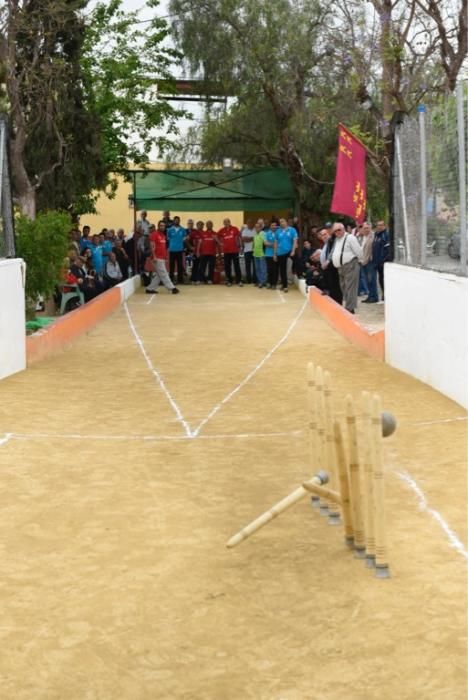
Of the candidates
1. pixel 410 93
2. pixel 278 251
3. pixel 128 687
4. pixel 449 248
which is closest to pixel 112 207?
pixel 278 251

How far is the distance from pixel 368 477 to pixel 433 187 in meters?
7.10

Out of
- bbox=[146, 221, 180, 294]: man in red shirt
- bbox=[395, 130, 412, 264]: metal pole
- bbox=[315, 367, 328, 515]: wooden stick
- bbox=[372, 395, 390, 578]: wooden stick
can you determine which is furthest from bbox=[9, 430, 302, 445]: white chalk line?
bbox=[146, 221, 180, 294]: man in red shirt

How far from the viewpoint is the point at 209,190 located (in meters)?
32.5

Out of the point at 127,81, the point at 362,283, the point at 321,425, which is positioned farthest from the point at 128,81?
the point at 321,425

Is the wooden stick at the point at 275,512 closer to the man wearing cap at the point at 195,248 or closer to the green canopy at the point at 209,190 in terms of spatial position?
the man wearing cap at the point at 195,248

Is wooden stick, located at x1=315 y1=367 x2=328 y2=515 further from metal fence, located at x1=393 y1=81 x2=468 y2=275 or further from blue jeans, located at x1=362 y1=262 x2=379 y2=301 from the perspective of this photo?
blue jeans, located at x1=362 y1=262 x2=379 y2=301

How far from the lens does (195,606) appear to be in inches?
231

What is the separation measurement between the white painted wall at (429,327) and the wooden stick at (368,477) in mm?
5019

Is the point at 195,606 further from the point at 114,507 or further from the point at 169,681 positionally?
the point at 114,507

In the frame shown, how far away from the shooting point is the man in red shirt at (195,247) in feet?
102

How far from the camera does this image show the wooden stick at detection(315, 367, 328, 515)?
7.24m

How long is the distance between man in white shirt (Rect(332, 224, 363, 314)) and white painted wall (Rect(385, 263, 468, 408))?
4.34 m

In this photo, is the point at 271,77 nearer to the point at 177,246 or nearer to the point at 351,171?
the point at 177,246

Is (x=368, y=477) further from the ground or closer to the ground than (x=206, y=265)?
closer to the ground
